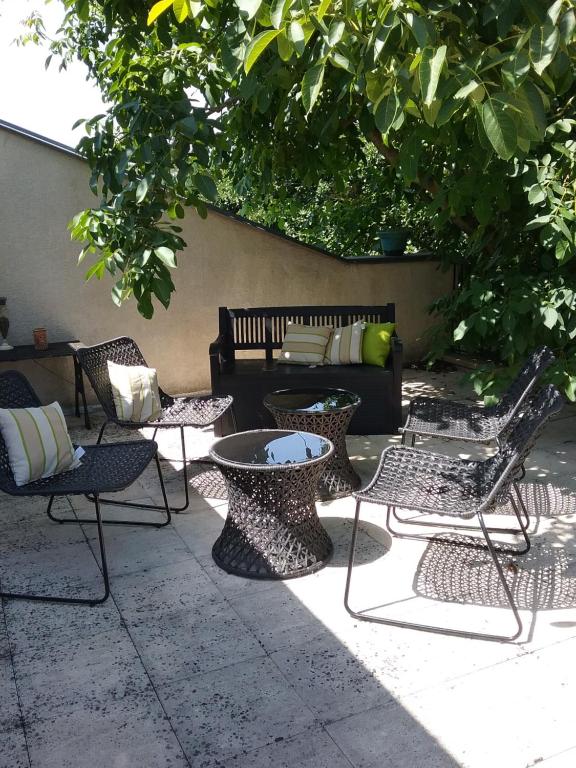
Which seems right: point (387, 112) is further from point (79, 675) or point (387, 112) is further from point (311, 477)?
point (79, 675)

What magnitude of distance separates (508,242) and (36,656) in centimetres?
414

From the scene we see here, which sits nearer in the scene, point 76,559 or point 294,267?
point 76,559

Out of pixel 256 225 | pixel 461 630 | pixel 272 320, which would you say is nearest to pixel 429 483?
pixel 461 630

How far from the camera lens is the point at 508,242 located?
5.23 meters

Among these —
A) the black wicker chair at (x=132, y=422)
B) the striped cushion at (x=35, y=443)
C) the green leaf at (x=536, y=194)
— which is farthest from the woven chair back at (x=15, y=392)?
the green leaf at (x=536, y=194)

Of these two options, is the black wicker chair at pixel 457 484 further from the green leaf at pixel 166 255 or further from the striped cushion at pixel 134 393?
the striped cushion at pixel 134 393

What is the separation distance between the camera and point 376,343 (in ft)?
17.0

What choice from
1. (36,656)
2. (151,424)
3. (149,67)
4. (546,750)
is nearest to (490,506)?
(546,750)

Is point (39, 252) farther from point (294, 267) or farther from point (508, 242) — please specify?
point (508, 242)

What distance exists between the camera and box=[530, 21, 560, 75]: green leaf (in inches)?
71.4

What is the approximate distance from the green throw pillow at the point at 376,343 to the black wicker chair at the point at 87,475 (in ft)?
6.62

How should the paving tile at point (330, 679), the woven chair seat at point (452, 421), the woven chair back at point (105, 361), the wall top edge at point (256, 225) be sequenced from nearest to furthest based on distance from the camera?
the paving tile at point (330, 679) → the woven chair seat at point (452, 421) → the woven chair back at point (105, 361) → the wall top edge at point (256, 225)

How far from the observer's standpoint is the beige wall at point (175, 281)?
5484 mm

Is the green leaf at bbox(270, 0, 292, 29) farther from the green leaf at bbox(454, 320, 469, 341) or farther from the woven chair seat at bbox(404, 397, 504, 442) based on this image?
the green leaf at bbox(454, 320, 469, 341)
